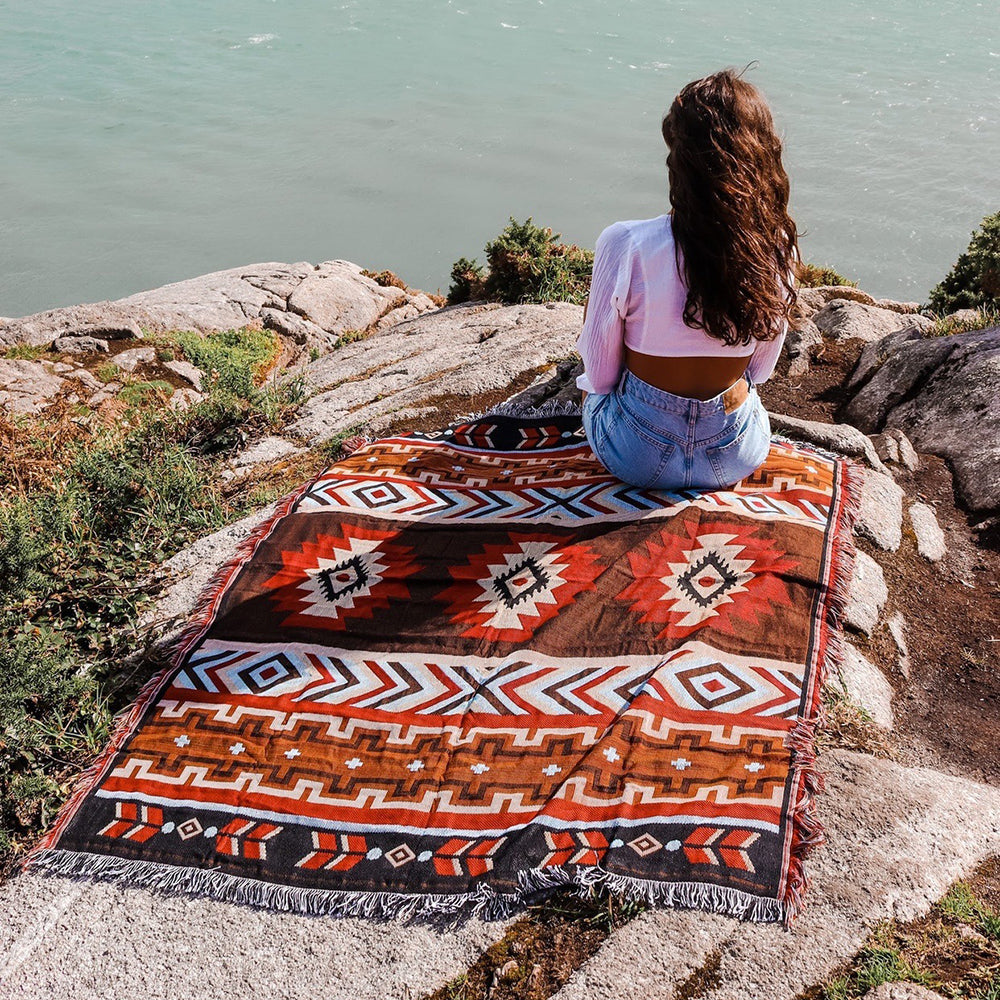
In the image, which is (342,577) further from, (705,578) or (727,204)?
(727,204)

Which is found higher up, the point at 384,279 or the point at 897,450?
the point at 897,450

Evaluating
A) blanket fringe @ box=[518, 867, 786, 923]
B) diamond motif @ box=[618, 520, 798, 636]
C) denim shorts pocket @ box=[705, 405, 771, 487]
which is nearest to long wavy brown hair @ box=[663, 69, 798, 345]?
denim shorts pocket @ box=[705, 405, 771, 487]

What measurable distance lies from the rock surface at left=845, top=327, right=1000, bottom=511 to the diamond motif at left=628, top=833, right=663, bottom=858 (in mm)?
3458

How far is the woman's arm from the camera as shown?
13.0 ft

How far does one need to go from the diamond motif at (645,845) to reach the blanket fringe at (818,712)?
47 centimetres

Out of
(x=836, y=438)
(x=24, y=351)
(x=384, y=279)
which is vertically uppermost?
(x=836, y=438)

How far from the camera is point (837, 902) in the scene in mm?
2959

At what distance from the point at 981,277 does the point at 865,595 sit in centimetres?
658

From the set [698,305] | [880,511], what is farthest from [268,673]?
[880,511]

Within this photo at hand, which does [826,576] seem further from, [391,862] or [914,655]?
[391,862]

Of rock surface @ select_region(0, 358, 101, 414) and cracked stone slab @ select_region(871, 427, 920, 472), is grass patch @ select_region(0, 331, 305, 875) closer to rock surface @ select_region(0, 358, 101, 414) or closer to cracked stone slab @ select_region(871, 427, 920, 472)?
rock surface @ select_region(0, 358, 101, 414)

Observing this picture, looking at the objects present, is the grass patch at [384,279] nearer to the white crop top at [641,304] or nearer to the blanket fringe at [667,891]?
the white crop top at [641,304]

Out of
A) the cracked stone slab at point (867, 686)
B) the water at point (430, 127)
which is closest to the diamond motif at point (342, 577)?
the cracked stone slab at point (867, 686)

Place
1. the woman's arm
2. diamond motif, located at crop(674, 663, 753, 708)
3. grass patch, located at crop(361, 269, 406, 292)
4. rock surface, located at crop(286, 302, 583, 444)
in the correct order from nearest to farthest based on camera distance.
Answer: diamond motif, located at crop(674, 663, 753, 708), the woman's arm, rock surface, located at crop(286, 302, 583, 444), grass patch, located at crop(361, 269, 406, 292)
